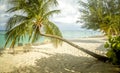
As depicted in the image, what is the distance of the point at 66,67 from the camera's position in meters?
10.8

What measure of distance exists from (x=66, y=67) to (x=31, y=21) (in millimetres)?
3457

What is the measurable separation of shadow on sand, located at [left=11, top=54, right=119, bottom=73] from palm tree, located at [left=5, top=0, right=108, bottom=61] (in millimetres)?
1443

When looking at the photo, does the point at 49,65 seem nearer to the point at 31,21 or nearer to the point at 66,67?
the point at 66,67

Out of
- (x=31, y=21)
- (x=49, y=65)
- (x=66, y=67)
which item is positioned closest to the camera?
(x=66, y=67)

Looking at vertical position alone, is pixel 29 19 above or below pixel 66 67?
above

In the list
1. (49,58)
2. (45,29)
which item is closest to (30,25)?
(45,29)

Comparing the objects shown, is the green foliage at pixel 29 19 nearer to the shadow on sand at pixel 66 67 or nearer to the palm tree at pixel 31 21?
the palm tree at pixel 31 21

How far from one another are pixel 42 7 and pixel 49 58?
10.8ft

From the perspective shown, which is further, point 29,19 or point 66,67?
point 29,19

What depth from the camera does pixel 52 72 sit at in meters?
10.0

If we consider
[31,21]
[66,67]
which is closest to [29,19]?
[31,21]

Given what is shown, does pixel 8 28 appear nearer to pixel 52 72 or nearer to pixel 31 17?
pixel 31 17

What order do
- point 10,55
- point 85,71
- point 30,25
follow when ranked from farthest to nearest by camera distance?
point 10,55
point 30,25
point 85,71

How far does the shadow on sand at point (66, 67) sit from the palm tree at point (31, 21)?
56.8 inches
